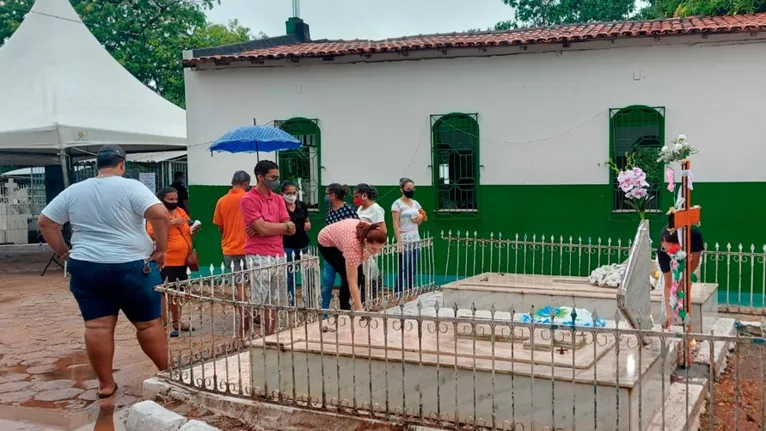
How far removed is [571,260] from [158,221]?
21.2 feet

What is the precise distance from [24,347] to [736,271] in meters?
8.78

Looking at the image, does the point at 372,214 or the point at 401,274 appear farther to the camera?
the point at 401,274

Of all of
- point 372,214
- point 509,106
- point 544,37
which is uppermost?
point 544,37

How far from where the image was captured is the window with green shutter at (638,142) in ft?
31.7

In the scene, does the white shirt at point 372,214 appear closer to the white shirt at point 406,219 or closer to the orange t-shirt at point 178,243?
the white shirt at point 406,219

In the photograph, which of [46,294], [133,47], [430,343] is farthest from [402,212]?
[133,47]

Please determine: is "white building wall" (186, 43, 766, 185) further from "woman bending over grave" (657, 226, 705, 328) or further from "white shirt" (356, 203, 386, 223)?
"woman bending over grave" (657, 226, 705, 328)

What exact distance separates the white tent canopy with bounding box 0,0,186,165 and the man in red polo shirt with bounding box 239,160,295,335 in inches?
288

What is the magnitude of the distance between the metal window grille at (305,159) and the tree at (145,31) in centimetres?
1426

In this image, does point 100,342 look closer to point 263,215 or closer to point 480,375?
point 263,215

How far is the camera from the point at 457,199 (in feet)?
35.3

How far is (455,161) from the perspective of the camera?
10.7m

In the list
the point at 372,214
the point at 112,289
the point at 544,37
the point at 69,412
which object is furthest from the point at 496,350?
the point at 544,37

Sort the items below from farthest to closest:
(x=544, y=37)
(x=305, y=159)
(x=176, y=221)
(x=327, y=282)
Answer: (x=305, y=159)
(x=544, y=37)
(x=327, y=282)
(x=176, y=221)
